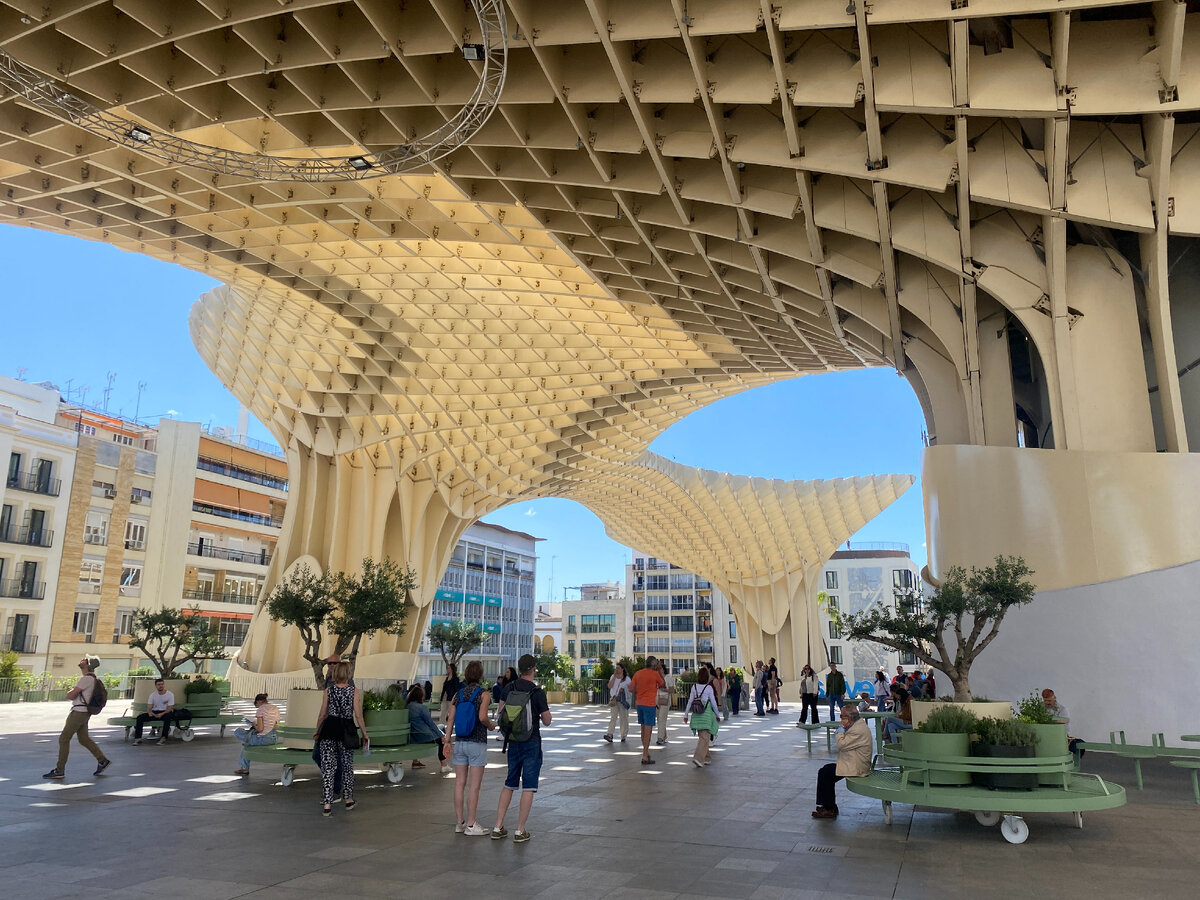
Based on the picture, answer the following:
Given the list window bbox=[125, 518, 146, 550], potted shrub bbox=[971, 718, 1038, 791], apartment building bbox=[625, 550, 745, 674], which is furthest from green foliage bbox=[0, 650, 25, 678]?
apartment building bbox=[625, 550, 745, 674]

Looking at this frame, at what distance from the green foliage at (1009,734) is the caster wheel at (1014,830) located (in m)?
0.81

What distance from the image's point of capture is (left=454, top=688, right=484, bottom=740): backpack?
855 centimetres

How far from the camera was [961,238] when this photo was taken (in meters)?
14.6

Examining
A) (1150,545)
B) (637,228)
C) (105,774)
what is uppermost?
(637,228)

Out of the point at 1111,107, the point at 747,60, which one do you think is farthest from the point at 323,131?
the point at 1111,107

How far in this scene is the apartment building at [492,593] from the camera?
90.9 m

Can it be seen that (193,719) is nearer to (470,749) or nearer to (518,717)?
(470,749)

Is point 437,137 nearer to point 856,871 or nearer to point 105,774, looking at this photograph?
point 105,774

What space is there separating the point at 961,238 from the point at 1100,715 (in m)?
8.21

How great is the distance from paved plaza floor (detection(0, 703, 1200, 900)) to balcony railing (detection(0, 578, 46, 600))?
116 feet

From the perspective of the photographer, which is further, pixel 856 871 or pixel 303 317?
pixel 303 317

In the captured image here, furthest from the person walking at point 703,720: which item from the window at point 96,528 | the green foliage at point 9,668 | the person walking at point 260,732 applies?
the window at point 96,528

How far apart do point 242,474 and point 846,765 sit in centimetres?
6214

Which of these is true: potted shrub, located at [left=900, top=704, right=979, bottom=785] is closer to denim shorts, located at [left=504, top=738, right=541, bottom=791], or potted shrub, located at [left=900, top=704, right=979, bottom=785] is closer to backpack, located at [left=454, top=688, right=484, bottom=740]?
denim shorts, located at [left=504, top=738, right=541, bottom=791]
